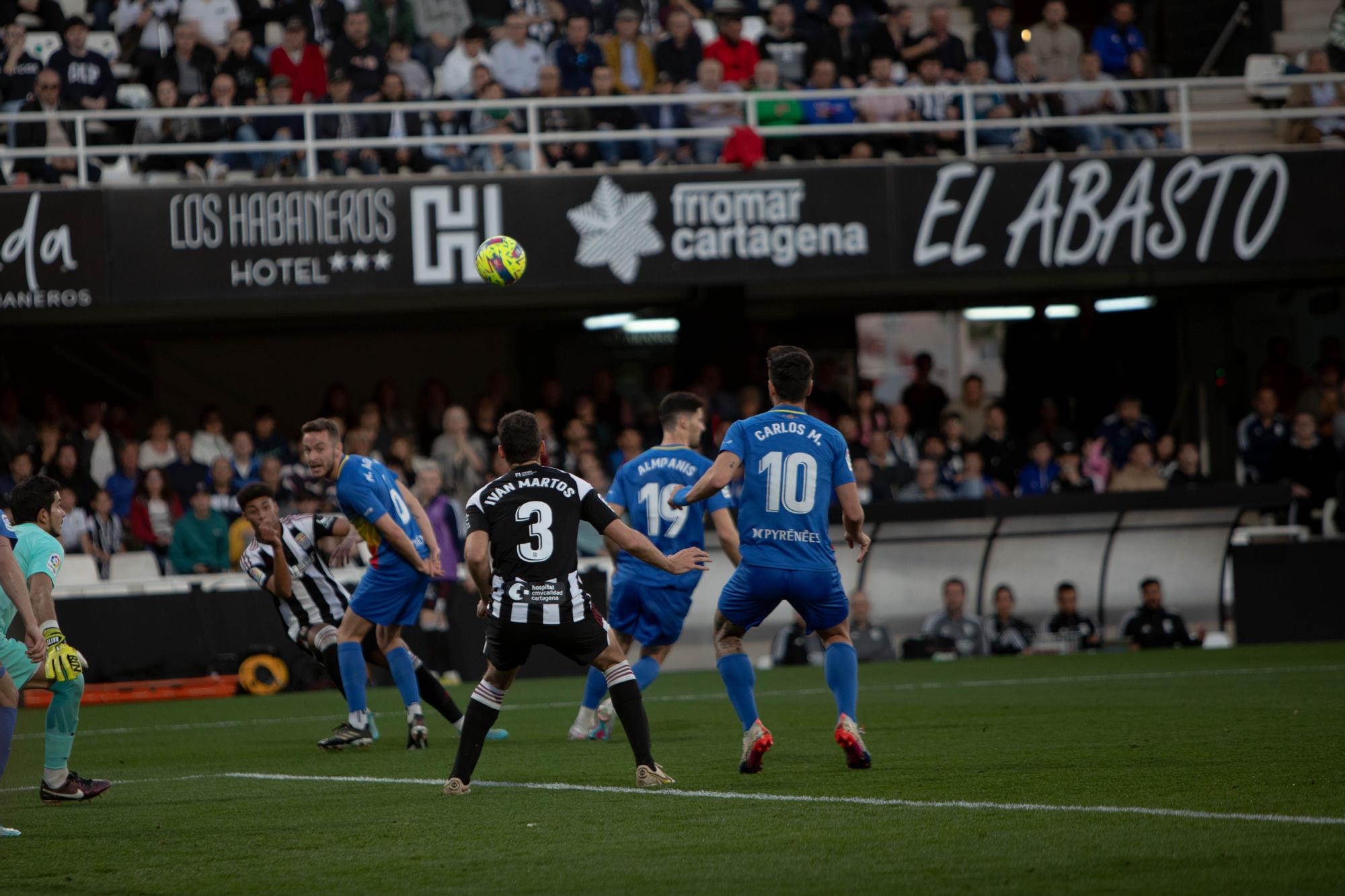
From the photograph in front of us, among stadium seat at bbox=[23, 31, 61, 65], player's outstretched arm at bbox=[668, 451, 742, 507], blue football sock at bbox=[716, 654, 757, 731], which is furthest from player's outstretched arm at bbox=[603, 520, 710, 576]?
stadium seat at bbox=[23, 31, 61, 65]

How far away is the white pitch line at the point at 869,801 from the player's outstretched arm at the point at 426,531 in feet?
5.36

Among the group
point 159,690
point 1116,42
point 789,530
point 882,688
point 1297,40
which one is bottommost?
point 159,690

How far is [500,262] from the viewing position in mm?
13391

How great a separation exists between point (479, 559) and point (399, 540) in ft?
7.98

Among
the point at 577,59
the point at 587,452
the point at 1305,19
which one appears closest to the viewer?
the point at 587,452

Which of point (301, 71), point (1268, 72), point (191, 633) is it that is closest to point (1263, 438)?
point (1268, 72)

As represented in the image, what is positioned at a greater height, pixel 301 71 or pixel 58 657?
pixel 301 71

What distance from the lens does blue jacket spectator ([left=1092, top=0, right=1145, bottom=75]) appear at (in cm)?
2162

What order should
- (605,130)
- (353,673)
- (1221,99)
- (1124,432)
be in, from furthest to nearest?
(1221,99)
(1124,432)
(605,130)
(353,673)

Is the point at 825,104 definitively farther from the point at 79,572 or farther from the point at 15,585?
the point at 15,585

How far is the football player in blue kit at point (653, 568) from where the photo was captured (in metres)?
10.6

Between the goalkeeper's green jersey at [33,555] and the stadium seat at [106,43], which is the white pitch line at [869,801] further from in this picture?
the stadium seat at [106,43]

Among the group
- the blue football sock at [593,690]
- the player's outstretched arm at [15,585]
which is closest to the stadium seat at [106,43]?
the blue football sock at [593,690]

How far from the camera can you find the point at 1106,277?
875 inches
